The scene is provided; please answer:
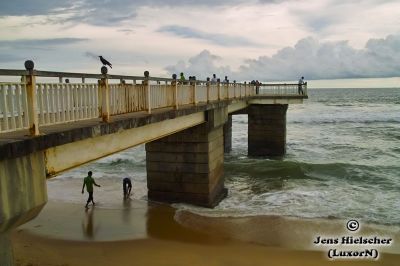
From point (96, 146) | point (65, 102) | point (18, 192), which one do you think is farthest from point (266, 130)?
point (18, 192)

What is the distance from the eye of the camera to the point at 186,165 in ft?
46.8

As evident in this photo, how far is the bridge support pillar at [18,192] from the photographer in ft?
15.6

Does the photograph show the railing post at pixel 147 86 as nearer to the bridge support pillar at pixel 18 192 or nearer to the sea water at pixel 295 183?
the bridge support pillar at pixel 18 192

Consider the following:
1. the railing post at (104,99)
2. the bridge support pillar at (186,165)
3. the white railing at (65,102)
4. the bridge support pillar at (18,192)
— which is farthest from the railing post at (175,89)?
the bridge support pillar at (18,192)

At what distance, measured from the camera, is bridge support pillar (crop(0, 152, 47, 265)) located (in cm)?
475

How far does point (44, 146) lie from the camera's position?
17.6 feet

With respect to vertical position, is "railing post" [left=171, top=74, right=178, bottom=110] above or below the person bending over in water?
above

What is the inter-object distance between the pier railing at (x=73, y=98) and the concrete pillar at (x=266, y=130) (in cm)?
1589

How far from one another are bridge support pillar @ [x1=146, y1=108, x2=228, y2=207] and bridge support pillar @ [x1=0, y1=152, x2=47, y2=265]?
8770mm

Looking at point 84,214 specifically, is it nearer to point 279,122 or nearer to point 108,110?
point 108,110

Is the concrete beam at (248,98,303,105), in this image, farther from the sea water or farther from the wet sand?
the wet sand

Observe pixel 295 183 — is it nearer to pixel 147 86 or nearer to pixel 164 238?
pixel 164 238

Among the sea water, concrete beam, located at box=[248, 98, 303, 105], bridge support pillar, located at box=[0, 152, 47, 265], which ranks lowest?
the sea water

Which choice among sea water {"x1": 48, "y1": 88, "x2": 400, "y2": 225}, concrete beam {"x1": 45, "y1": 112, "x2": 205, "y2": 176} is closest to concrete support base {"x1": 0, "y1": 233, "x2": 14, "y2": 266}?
concrete beam {"x1": 45, "y1": 112, "x2": 205, "y2": 176}
